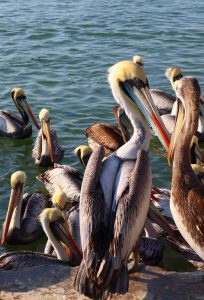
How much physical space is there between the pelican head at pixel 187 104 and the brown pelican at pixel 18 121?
4.85 m

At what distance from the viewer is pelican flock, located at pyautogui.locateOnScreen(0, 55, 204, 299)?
4.46 m

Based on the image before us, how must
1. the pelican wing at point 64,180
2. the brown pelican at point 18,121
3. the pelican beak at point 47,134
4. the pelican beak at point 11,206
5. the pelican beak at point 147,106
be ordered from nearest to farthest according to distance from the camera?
the pelican beak at point 147,106
the pelican beak at point 11,206
the pelican wing at point 64,180
the pelican beak at point 47,134
the brown pelican at point 18,121

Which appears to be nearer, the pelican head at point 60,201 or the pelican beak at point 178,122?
the pelican beak at point 178,122

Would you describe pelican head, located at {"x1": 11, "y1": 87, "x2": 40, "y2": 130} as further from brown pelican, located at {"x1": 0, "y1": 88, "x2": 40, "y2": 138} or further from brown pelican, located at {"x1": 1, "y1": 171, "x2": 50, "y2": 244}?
brown pelican, located at {"x1": 1, "y1": 171, "x2": 50, "y2": 244}

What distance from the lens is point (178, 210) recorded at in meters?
4.74

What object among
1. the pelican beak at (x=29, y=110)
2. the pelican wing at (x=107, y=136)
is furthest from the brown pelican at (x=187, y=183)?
the pelican beak at (x=29, y=110)

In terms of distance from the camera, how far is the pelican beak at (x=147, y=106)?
5484 mm

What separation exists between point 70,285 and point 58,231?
121cm

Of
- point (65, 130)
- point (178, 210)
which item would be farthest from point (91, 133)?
point (178, 210)

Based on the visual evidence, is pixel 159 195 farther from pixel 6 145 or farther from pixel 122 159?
pixel 6 145

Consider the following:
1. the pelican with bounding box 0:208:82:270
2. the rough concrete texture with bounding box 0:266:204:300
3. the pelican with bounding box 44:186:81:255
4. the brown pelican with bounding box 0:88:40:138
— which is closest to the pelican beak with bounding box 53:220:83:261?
the pelican with bounding box 0:208:82:270

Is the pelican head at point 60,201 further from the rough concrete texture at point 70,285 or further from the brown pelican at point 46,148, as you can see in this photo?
the brown pelican at point 46,148

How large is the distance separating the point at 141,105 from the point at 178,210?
1.26 m

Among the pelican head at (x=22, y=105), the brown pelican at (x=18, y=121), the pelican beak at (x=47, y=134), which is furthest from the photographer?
the pelican head at (x=22, y=105)
